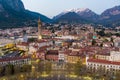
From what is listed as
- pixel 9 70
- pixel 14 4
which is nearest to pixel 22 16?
pixel 14 4

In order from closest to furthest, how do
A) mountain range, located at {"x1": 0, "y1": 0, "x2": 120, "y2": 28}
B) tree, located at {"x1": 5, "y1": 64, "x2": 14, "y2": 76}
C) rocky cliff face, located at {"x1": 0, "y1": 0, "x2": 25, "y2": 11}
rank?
tree, located at {"x1": 5, "y1": 64, "x2": 14, "y2": 76} → mountain range, located at {"x1": 0, "y1": 0, "x2": 120, "y2": 28} → rocky cliff face, located at {"x1": 0, "y1": 0, "x2": 25, "y2": 11}

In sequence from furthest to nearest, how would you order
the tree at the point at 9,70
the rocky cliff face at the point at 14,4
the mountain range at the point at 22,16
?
the rocky cliff face at the point at 14,4 → the mountain range at the point at 22,16 → the tree at the point at 9,70

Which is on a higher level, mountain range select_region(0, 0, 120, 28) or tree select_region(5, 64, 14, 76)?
mountain range select_region(0, 0, 120, 28)

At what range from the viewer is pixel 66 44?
101 ft

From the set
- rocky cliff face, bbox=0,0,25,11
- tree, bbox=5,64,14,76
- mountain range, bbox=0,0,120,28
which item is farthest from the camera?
rocky cliff face, bbox=0,0,25,11

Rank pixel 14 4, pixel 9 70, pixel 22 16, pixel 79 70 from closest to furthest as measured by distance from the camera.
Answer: pixel 9 70 → pixel 79 70 → pixel 22 16 → pixel 14 4

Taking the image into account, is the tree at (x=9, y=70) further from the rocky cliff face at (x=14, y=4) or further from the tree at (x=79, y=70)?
the rocky cliff face at (x=14, y=4)

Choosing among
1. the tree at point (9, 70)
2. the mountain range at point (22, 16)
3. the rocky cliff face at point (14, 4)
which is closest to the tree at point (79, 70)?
the tree at point (9, 70)

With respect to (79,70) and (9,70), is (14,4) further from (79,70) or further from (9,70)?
(79,70)

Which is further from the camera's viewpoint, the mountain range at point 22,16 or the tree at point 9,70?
the mountain range at point 22,16

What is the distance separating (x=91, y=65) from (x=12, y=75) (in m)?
5.28

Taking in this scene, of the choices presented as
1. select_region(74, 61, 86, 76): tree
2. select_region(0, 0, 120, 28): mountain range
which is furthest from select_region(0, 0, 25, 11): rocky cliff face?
select_region(74, 61, 86, 76): tree

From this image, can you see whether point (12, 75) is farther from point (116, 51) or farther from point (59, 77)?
point (116, 51)

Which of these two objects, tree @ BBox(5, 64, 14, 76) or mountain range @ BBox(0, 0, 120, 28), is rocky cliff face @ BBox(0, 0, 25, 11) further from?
tree @ BBox(5, 64, 14, 76)
